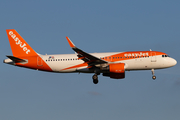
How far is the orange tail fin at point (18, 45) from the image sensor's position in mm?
58250

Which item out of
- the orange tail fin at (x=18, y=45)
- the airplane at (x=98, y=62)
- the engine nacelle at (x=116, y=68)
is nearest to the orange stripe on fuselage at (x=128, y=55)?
the airplane at (x=98, y=62)

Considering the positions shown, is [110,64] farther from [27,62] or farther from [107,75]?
[27,62]

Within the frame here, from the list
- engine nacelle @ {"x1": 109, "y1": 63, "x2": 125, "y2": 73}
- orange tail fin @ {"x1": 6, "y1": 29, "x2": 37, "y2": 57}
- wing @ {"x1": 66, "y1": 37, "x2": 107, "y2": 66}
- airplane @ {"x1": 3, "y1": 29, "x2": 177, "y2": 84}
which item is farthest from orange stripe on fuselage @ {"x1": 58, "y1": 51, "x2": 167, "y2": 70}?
orange tail fin @ {"x1": 6, "y1": 29, "x2": 37, "y2": 57}

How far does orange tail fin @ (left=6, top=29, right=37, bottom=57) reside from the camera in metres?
58.2

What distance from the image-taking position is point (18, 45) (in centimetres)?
5897

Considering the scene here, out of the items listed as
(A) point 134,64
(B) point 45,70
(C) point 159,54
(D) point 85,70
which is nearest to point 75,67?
(D) point 85,70

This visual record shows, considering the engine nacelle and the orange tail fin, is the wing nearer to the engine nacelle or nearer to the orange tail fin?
the engine nacelle

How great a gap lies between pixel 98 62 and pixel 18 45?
48.6ft

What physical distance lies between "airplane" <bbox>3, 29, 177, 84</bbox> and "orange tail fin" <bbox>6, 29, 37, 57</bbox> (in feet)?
1.71

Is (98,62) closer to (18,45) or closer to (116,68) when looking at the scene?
(116,68)

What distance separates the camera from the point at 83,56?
52.7 m

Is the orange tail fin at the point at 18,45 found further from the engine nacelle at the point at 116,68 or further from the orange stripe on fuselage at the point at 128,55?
the engine nacelle at the point at 116,68

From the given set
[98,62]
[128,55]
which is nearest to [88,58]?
[98,62]

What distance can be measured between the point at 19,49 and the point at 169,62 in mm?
24957
